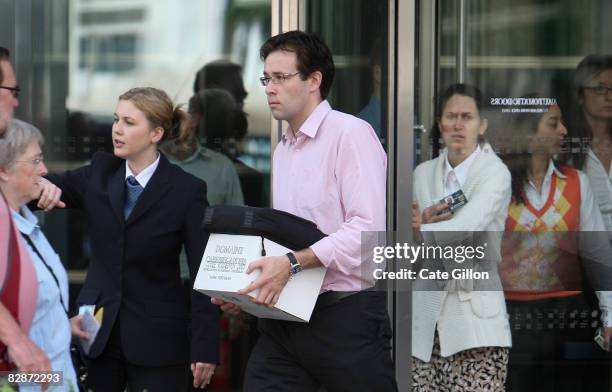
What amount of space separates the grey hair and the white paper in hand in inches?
28.5

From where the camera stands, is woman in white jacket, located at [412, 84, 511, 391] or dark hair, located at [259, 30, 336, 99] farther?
woman in white jacket, located at [412, 84, 511, 391]

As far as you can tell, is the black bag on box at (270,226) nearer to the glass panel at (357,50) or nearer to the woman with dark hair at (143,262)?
the woman with dark hair at (143,262)

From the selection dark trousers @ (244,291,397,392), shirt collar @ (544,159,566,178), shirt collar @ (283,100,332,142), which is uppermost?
shirt collar @ (283,100,332,142)

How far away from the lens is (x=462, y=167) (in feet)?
17.5

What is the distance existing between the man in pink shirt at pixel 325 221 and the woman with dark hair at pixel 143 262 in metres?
0.47

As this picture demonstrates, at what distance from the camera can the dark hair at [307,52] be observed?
3930 mm

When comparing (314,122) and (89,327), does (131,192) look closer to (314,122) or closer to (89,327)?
(89,327)

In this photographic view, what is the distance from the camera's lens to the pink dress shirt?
12.2 feet

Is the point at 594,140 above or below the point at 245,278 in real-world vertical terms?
above

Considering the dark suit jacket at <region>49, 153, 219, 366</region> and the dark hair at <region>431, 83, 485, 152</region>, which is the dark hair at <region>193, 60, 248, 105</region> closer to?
the dark hair at <region>431, 83, 485, 152</region>

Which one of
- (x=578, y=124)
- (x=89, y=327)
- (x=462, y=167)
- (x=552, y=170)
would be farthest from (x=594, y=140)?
(x=89, y=327)

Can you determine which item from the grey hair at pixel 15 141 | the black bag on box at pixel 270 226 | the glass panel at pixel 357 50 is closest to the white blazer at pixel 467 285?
the glass panel at pixel 357 50

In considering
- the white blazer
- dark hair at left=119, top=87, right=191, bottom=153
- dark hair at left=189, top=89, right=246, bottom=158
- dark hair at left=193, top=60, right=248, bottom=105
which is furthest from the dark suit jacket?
dark hair at left=193, top=60, right=248, bottom=105

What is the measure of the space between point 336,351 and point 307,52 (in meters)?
1.04
